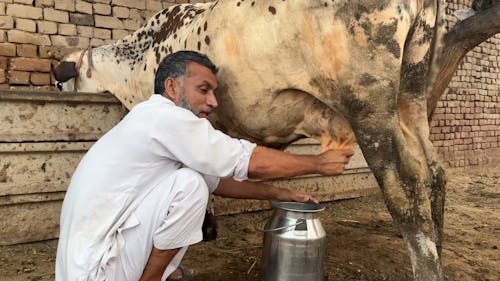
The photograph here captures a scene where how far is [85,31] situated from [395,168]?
340 centimetres

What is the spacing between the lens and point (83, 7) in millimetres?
4535

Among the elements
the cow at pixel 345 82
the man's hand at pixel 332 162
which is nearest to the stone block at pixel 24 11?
the cow at pixel 345 82

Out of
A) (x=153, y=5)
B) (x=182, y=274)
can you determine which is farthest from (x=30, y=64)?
(x=182, y=274)

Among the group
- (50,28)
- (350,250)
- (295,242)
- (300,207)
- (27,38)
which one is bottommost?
(350,250)

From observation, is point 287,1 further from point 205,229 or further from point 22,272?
point 22,272

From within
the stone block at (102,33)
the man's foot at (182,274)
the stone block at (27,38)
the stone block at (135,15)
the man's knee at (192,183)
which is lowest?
the man's foot at (182,274)

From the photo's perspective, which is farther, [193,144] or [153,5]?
[153,5]

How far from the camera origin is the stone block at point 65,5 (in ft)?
14.5

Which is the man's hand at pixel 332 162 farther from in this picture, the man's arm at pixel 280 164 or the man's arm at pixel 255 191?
the man's arm at pixel 255 191

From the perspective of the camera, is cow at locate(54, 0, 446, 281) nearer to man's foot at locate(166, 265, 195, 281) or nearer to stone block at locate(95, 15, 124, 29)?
man's foot at locate(166, 265, 195, 281)

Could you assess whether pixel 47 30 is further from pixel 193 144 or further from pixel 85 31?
pixel 193 144

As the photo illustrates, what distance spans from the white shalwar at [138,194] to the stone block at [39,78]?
2720 millimetres

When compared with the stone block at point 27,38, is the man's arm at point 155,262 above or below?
below

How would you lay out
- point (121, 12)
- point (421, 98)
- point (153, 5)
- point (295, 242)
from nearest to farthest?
point (295, 242) → point (421, 98) → point (121, 12) → point (153, 5)
